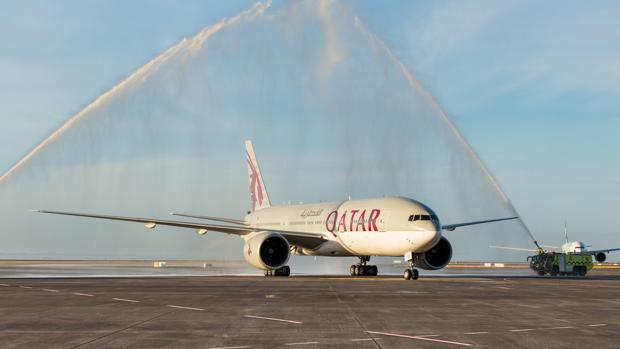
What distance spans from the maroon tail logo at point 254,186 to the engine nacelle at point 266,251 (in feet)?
48.1

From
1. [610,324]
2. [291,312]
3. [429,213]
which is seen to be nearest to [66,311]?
[291,312]

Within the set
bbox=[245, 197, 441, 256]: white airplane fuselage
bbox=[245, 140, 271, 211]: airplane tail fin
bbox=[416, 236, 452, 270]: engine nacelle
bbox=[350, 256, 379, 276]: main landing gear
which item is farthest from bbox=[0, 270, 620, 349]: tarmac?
bbox=[245, 140, 271, 211]: airplane tail fin

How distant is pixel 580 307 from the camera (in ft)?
63.0

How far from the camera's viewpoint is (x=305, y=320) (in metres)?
15.4

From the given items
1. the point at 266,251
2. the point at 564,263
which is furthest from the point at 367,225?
the point at 564,263

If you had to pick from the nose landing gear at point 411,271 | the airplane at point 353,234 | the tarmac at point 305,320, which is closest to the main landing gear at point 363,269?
the airplane at point 353,234

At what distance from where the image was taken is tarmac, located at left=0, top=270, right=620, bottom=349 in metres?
11.9

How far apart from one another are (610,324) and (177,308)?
10.0 meters

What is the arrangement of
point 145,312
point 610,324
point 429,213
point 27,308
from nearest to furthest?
1. point 610,324
2. point 145,312
3. point 27,308
4. point 429,213

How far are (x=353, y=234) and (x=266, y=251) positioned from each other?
5302 mm

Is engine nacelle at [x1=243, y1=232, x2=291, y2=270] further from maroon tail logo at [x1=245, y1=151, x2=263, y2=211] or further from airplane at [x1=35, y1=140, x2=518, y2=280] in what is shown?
maroon tail logo at [x1=245, y1=151, x2=263, y2=211]

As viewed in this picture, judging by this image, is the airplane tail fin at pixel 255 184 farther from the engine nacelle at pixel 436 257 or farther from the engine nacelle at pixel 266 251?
the engine nacelle at pixel 436 257

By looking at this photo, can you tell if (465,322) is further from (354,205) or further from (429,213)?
(354,205)

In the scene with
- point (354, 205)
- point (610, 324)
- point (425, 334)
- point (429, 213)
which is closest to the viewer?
point (425, 334)
